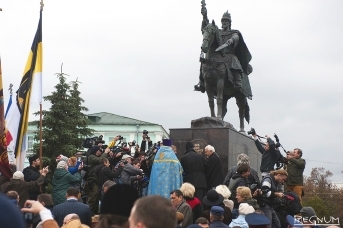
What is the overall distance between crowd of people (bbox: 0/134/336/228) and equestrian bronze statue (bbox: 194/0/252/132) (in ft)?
7.20

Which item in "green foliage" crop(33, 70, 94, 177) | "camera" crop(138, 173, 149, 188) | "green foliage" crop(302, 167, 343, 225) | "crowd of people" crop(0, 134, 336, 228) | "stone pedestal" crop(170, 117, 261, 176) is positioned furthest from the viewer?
"green foliage" crop(302, 167, 343, 225)

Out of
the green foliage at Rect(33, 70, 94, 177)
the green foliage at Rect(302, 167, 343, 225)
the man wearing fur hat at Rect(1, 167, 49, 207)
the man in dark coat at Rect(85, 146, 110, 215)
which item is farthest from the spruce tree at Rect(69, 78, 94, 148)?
the man wearing fur hat at Rect(1, 167, 49, 207)

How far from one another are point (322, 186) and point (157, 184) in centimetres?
6103

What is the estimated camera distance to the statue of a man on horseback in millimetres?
18312

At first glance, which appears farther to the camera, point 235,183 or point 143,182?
point 143,182

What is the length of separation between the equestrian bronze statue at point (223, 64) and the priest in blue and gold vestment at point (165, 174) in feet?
14.4

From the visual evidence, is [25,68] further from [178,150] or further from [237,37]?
[237,37]

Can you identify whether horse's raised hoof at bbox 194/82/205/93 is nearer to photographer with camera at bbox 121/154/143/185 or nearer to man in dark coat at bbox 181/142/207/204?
man in dark coat at bbox 181/142/207/204

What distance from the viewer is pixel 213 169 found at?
46.8ft

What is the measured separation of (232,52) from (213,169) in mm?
5472

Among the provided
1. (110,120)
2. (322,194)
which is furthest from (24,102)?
(110,120)

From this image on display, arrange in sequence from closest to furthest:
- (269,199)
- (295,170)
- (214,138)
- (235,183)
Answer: (269,199)
(235,183)
(295,170)
(214,138)

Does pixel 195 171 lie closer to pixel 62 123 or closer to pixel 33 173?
pixel 33 173

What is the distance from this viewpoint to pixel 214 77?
1820cm
